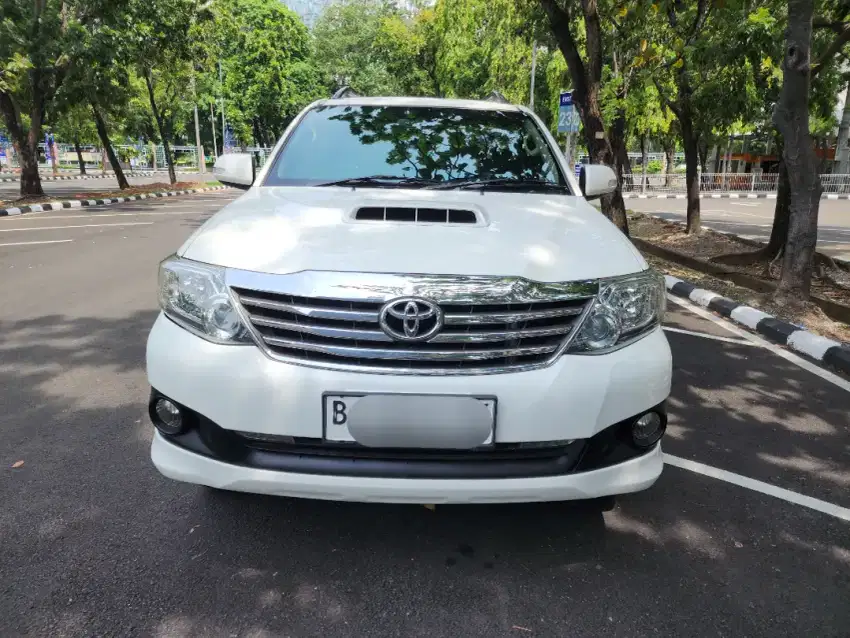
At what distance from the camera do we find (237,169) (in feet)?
11.5

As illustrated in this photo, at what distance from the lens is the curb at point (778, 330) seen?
516 cm

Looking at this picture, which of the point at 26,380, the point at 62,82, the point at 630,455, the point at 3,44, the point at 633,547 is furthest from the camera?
the point at 62,82

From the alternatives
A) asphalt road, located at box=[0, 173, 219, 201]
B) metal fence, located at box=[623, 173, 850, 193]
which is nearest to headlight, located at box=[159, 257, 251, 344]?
asphalt road, located at box=[0, 173, 219, 201]

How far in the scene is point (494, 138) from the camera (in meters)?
3.59

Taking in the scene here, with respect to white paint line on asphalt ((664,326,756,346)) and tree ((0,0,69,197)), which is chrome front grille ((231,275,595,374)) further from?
tree ((0,0,69,197))

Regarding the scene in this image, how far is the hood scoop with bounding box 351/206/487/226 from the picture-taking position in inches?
98.1

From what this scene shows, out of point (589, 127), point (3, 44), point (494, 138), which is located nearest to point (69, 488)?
point (494, 138)

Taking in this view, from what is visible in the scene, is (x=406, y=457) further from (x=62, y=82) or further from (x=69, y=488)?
(x=62, y=82)

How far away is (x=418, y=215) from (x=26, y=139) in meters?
20.0

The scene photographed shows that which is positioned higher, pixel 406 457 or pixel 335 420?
pixel 335 420

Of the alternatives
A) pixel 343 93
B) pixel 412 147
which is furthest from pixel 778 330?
pixel 343 93

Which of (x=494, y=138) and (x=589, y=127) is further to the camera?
(x=589, y=127)

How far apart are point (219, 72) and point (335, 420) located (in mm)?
48472

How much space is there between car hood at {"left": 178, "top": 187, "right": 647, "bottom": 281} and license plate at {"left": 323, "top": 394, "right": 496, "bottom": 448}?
0.41m
